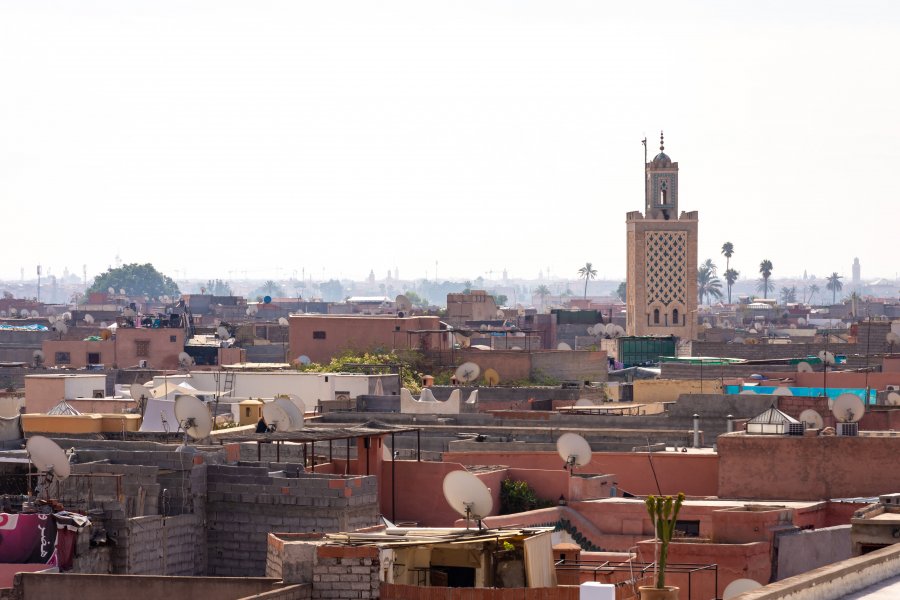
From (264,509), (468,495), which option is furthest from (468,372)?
(468,495)

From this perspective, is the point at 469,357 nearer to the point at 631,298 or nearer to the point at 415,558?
the point at 631,298

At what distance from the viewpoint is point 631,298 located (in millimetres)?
69250

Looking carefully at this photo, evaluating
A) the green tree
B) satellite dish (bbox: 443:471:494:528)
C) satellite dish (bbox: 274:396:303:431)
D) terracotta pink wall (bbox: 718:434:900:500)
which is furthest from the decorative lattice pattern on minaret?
the green tree

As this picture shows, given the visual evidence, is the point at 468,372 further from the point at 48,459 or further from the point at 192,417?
the point at 48,459

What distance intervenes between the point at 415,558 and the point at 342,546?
0.63 meters

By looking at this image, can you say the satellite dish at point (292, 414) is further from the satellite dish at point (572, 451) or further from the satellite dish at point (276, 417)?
the satellite dish at point (572, 451)

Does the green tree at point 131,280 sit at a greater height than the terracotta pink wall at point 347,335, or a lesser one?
greater

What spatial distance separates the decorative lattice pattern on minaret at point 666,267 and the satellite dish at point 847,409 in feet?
148

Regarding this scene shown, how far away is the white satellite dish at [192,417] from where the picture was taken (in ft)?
63.8

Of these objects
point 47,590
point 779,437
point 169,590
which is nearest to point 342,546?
point 169,590

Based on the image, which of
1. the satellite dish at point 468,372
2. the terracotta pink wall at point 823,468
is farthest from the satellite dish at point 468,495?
the satellite dish at point 468,372

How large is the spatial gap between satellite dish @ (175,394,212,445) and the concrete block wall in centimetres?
188

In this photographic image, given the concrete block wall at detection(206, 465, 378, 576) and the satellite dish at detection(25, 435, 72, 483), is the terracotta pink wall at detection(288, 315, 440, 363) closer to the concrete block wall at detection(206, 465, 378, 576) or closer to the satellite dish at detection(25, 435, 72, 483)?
the concrete block wall at detection(206, 465, 378, 576)

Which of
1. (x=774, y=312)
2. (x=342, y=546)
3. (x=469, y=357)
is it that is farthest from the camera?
(x=774, y=312)
